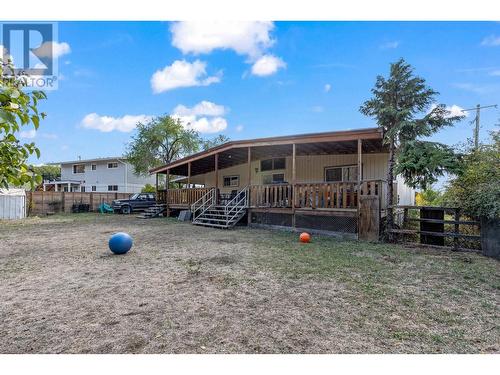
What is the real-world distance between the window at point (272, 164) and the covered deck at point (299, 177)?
9.0 inches

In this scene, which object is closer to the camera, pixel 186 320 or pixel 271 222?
pixel 186 320

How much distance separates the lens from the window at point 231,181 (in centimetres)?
1695

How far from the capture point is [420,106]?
28.5ft

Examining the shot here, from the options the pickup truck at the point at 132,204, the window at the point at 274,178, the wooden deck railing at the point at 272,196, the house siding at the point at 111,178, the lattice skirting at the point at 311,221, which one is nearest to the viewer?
the lattice skirting at the point at 311,221

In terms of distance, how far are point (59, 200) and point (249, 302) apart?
22336mm

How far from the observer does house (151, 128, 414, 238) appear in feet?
29.6

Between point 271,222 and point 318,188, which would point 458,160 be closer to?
point 318,188

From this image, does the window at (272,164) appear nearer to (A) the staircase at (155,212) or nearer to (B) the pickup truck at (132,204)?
(A) the staircase at (155,212)

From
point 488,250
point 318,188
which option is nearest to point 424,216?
point 488,250

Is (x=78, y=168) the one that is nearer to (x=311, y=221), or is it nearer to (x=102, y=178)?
(x=102, y=178)

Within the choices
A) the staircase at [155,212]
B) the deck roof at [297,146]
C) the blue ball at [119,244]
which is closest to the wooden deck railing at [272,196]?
the deck roof at [297,146]

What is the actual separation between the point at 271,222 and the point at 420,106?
6536mm

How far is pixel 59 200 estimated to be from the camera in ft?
68.4
